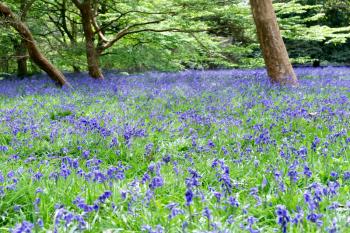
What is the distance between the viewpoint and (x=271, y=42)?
10.9 m

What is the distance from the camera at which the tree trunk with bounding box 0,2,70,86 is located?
437 inches

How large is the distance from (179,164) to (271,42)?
7.73 meters

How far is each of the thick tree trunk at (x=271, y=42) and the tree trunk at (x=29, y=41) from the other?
572 centimetres

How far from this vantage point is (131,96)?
905 centimetres

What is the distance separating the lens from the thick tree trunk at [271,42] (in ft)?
34.9

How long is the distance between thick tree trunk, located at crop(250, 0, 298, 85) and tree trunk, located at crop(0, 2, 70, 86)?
5722mm

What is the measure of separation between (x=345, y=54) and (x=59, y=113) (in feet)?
70.8

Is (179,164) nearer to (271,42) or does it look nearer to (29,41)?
(271,42)

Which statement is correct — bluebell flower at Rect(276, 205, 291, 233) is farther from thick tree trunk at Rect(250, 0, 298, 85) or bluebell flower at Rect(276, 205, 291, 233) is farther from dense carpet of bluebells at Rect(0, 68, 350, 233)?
thick tree trunk at Rect(250, 0, 298, 85)

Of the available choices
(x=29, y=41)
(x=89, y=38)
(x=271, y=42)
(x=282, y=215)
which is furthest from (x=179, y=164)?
(x=89, y=38)

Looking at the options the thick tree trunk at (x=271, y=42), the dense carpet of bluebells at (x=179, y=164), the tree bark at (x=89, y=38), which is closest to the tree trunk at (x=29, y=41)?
the tree bark at (x=89, y=38)

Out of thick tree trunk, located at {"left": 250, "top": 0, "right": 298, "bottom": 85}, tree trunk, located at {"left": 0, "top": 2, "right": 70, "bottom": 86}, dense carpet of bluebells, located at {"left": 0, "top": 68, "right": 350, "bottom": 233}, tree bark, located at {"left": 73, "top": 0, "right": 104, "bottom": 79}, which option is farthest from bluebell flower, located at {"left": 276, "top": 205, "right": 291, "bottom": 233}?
tree bark, located at {"left": 73, "top": 0, "right": 104, "bottom": 79}

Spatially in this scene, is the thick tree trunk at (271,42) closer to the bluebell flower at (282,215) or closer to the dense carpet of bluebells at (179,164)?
the dense carpet of bluebells at (179,164)

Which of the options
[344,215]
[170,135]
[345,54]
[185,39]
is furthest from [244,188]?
[345,54]
